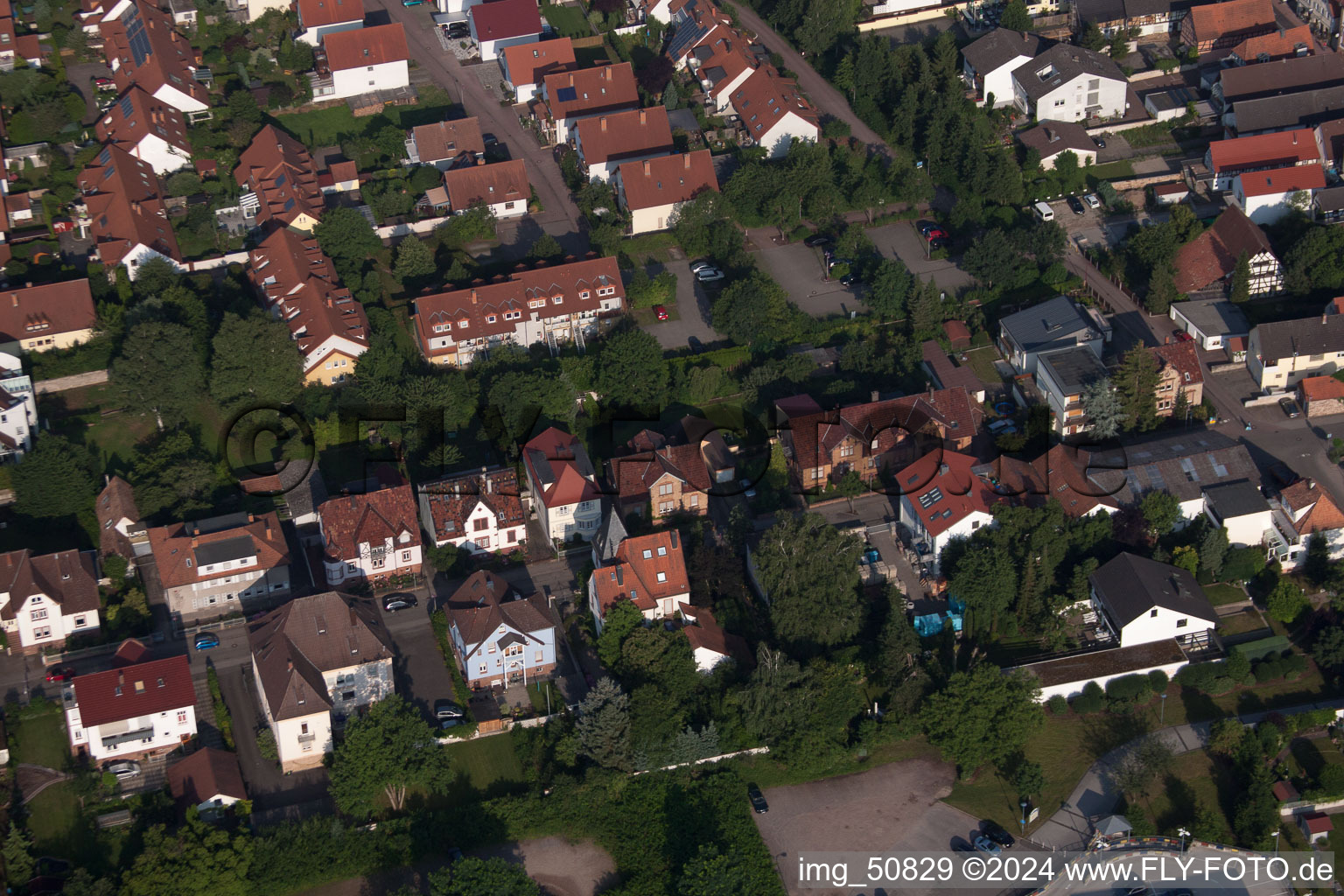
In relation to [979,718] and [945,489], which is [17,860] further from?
[945,489]

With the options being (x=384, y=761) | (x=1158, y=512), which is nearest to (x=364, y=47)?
(x=384, y=761)

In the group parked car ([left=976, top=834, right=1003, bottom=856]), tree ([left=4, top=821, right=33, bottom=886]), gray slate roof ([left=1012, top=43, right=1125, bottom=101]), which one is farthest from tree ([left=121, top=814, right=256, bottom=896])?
gray slate roof ([left=1012, top=43, right=1125, bottom=101])

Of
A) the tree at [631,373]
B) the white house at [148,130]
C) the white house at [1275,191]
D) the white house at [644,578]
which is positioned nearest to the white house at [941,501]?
the white house at [644,578]

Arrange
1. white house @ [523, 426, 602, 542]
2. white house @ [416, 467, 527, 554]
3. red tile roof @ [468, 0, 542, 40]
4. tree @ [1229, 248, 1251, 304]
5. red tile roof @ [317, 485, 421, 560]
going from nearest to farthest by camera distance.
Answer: red tile roof @ [317, 485, 421, 560], white house @ [416, 467, 527, 554], white house @ [523, 426, 602, 542], tree @ [1229, 248, 1251, 304], red tile roof @ [468, 0, 542, 40]

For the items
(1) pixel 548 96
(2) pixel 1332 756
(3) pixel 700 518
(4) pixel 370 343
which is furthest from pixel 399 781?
(1) pixel 548 96

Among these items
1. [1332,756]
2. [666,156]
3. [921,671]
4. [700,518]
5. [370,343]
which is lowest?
[1332,756]

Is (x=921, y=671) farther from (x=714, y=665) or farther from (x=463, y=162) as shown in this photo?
(x=463, y=162)

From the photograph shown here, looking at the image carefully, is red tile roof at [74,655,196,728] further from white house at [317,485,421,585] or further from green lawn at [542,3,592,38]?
green lawn at [542,3,592,38]

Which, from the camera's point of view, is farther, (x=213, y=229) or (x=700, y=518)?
(x=213, y=229)
